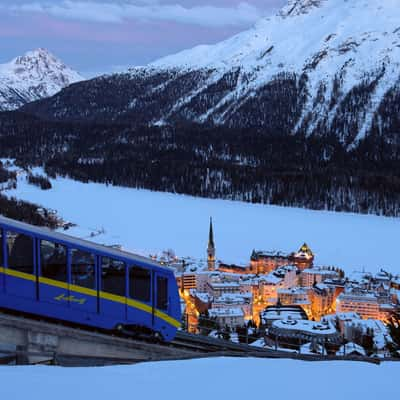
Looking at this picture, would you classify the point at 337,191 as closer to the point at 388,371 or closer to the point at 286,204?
the point at 286,204

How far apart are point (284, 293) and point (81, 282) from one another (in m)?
52.4

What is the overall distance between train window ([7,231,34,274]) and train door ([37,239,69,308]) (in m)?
0.26

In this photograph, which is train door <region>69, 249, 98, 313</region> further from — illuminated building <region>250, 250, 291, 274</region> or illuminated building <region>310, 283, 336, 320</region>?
illuminated building <region>250, 250, 291, 274</region>

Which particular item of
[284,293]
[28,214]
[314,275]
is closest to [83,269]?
[284,293]

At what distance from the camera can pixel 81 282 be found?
54.1ft

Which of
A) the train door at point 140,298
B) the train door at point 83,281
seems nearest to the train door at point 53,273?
the train door at point 83,281

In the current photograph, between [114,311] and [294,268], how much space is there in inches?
2480

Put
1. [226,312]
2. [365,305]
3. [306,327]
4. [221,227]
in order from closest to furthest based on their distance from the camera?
[306,327] → [226,312] → [365,305] → [221,227]

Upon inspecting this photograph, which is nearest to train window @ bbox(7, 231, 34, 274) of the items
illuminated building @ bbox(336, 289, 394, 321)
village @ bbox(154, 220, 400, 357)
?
village @ bbox(154, 220, 400, 357)

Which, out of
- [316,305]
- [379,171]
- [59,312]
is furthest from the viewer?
[379,171]

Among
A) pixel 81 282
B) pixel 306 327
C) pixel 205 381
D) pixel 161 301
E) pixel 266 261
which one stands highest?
pixel 81 282

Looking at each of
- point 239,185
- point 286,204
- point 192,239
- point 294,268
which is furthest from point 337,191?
point 294,268

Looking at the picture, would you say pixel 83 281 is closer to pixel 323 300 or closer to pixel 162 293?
pixel 162 293

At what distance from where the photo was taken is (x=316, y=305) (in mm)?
67250
